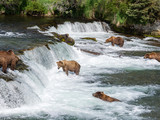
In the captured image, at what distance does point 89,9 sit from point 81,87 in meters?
23.1

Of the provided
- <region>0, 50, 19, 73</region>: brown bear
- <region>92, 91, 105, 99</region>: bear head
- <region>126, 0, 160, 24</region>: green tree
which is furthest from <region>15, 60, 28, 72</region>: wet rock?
<region>126, 0, 160, 24</region>: green tree

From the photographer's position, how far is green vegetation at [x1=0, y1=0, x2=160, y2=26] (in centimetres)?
2855

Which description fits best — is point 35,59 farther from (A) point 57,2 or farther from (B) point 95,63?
(A) point 57,2

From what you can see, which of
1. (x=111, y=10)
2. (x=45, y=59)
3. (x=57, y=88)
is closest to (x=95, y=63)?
(x=45, y=59)

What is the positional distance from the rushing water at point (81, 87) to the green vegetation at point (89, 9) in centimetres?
1209

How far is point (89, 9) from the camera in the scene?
32562 mm

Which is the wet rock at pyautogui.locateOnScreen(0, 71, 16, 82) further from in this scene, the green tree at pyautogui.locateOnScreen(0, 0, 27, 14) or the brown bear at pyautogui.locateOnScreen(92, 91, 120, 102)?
the green tree at pyautogui.locateOnScreen(0, 0, 27, 14)

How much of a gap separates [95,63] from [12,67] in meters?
6.59

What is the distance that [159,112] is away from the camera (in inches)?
325

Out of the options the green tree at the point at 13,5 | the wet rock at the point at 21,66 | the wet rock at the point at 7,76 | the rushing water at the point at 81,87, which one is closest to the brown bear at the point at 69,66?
the rushing water at the point at 81,87

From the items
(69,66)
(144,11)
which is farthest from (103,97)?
(144,11)

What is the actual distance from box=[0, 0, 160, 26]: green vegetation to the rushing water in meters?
12.1

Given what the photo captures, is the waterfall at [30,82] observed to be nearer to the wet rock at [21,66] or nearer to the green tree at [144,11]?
the wet rock at [21,66]

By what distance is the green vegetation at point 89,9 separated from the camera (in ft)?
93.7
